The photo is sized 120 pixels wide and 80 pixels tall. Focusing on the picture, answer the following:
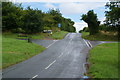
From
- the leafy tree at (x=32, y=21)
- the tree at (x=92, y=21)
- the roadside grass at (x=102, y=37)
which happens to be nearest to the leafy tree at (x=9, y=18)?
the leafy tree at (x=32, y=21)

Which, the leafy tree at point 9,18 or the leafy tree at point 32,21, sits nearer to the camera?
the leafy tree at point 9,18

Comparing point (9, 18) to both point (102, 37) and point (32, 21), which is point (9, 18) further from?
point (102, 37)

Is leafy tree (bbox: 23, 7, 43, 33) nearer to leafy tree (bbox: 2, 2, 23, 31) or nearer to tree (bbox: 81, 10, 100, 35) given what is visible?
leafy tree (bbox: 2, 2, 23, 31)

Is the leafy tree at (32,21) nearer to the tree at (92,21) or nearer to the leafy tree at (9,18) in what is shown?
the leafy tree at (9,18)

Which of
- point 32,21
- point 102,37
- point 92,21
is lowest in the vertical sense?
point 102,37

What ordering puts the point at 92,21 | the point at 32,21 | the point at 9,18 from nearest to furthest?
the point at 9,18, the point at 32,21, the point at 92,21

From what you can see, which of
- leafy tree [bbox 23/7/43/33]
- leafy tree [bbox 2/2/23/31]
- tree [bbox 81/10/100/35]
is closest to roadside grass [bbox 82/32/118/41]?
tree [bbox 81/10/100/35]

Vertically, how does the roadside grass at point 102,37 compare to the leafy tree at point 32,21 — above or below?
below

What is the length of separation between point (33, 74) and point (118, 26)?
9.14 metres

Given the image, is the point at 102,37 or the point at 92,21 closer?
the point at 102,37

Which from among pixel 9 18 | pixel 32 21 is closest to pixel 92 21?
pixel 32 21

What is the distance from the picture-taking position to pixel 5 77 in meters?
13.5

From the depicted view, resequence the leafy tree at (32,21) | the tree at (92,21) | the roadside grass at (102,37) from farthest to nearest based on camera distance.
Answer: the tree at (92,21), the leafy tree at (32,21), the roadside grass at (102,37)

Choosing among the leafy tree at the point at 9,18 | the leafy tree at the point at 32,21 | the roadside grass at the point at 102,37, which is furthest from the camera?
the leafy tree at the point at 32,21
